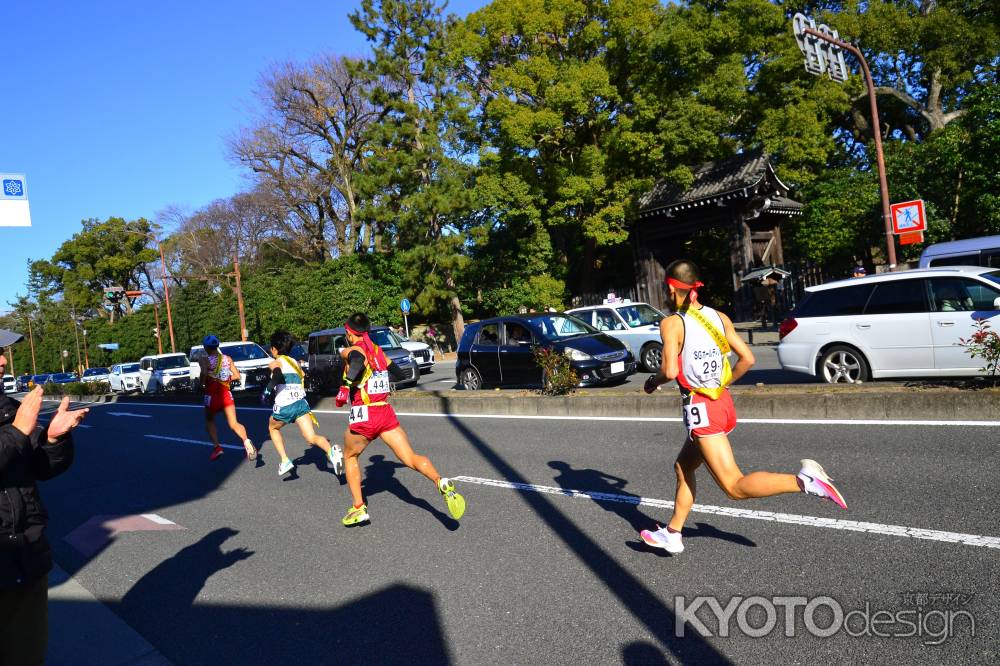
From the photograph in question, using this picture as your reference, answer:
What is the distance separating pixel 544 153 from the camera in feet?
104

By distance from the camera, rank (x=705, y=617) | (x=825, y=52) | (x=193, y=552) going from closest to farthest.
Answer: (x=705, y=617), (x=193, y=552), (x=825, y=52)

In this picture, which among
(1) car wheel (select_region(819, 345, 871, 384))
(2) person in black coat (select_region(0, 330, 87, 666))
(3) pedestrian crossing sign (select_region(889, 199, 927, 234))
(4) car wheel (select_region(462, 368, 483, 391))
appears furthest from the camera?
(3) pedestrian crossing sign (select_region(889, 199, 927, 234))

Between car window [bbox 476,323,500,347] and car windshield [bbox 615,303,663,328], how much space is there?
10.7ft

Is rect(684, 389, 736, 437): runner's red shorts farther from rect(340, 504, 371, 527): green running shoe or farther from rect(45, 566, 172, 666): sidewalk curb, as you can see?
rect(45, 566, 172, 666): sidewalk curb

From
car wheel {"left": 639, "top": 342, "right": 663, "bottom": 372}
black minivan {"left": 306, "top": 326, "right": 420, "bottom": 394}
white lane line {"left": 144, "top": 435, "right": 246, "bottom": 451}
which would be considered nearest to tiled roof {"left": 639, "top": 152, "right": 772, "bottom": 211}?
car wheel {"left": 639, "top": 342, "right": 663, "bottom": 372}

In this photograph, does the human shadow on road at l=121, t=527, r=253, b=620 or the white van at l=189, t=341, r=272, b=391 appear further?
the white van at l=189, t=341, r=272, b=391

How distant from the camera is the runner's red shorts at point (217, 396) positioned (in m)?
10.8

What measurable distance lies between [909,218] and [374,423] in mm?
15128

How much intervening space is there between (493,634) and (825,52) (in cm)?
1650

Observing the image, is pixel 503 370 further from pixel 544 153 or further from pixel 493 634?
pixel 544 153

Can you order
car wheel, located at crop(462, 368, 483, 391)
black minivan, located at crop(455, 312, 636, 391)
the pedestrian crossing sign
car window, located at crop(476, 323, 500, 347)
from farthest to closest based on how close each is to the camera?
the pedestrian crossing sign, car wheel, located at crop(462, 368, 483, 391), car window, located at crop(476, 323, 500, 347), black minivan, located at crop(455, 312, 636, 391)

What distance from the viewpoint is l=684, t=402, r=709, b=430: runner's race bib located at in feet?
14.1

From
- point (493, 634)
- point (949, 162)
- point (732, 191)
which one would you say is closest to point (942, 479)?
point (493, 634)

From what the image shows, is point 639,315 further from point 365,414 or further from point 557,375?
point 365,414
